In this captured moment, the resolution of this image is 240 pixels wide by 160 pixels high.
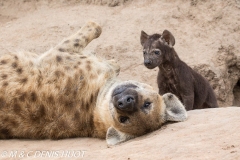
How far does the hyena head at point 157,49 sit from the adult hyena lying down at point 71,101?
1.09 metres

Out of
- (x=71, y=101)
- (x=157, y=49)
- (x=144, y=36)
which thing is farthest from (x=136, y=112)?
(x=144, y=36)

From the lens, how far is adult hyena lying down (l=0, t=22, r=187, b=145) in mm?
4168

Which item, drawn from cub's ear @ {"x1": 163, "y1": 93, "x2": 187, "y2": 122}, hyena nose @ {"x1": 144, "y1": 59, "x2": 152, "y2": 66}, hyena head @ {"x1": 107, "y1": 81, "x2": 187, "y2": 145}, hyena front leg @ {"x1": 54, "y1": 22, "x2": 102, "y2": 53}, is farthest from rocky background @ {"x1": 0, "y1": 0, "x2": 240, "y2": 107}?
hyena head @ {"x1": 107, "y1": 81, "x2": 187, "y2": 145}

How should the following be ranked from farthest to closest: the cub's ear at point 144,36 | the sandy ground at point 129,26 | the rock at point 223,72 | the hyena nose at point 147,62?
the sandy ground at point 129,26 < the rock at point 223,72 < the cub's ear at point 144,36 < the hyena nose at point 147,62

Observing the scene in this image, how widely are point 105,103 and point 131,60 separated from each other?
311 centimetres

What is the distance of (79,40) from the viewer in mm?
5484

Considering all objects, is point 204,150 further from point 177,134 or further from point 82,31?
point 82,31

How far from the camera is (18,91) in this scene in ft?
15.1

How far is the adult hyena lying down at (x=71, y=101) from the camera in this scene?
4168 millimetres

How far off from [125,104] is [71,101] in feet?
2.97

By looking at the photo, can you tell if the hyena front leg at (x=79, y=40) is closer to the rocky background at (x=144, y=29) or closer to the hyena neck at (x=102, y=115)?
the hyena neck at (x=102, y=115)

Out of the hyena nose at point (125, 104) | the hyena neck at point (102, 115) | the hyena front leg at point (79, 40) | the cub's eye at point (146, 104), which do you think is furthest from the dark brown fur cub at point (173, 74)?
the hyena nose at point (125, 104)

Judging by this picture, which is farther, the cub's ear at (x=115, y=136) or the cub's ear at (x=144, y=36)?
the cub's ear at (x=144, y=36)

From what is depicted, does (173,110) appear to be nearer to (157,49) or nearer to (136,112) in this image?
(136,112)
